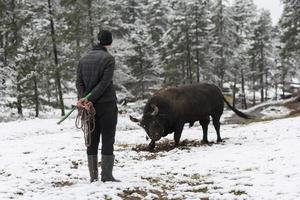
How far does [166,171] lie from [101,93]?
359 cm

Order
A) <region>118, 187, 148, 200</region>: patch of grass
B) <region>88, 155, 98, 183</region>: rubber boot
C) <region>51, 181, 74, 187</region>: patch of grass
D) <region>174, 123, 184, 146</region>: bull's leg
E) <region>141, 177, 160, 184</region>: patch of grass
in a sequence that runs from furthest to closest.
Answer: <region>174, 123, 184, 146</region>: bull's leg < <region>141, 177, 160, 184</region>: patch of grass < <region>51, 181, 74, 187</region>: patch of grass < <region>88, 155, 98, 183</region>: rubber boot < <region>118, 187, 148, 200</region>: patch of grass

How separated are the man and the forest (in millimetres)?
23244

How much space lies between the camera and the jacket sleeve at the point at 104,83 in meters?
8.70

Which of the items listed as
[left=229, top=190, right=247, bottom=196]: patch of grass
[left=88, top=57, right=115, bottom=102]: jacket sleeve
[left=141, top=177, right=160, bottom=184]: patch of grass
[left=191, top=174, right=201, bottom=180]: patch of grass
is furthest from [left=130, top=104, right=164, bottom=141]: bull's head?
[left=229, top=190, right=247, bottom=196]: patch of grass

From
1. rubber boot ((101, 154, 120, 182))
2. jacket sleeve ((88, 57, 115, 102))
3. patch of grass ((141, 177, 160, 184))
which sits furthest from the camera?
patch of grass ((141, 177, 160, 184))

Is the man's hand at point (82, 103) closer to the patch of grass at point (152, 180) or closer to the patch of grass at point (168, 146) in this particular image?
the patch of grass at point (152, 180)

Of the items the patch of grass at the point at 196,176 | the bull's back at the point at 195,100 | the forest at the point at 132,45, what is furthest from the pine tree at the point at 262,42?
the patch of grass at the point at 196,176

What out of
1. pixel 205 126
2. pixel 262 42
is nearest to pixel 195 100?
pixel 205 126

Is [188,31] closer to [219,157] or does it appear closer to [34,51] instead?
[34,51]

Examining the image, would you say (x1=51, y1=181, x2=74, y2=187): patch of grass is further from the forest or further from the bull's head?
the forest

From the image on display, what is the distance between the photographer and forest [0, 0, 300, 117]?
Result: 1282 inches

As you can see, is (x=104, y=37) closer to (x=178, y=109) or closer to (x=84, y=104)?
(x=84, y=104)

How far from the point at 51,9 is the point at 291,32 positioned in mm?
22561

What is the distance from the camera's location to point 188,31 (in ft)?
155
